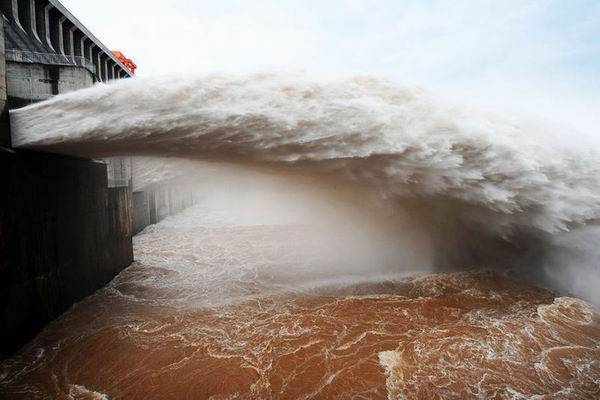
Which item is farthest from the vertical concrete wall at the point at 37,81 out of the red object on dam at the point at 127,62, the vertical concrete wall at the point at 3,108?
the red object on dam at the point at 127,62

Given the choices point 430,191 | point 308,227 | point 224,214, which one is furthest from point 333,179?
point 224,214

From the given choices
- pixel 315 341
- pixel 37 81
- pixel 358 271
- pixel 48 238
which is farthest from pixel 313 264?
pixel 37 81

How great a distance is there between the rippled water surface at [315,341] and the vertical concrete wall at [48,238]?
0.50 meters

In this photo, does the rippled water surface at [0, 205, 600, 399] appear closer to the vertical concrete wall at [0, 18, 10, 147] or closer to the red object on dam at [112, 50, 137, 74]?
the vertical concrete wall at [0, 18, 10, 147]

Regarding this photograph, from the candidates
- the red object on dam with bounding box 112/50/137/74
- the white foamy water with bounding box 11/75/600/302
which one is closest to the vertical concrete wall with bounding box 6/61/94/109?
the white foamy water with bounding box 11/75/600/302

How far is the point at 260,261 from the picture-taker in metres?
13.5

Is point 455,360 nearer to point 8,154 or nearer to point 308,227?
point 8,154

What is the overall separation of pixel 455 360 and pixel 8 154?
8.88 m

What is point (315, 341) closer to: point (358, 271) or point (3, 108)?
point (358, 271)

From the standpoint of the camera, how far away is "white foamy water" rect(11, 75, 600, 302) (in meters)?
7.24

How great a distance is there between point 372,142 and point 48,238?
7.31m

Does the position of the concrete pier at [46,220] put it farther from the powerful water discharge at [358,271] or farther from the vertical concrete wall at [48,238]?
the powerful water discharge at [358,271]

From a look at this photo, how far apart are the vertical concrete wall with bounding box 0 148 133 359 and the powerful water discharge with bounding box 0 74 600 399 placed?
473 millimetres

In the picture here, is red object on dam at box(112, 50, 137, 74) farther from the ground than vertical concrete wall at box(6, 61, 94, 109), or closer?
farther from the ground
